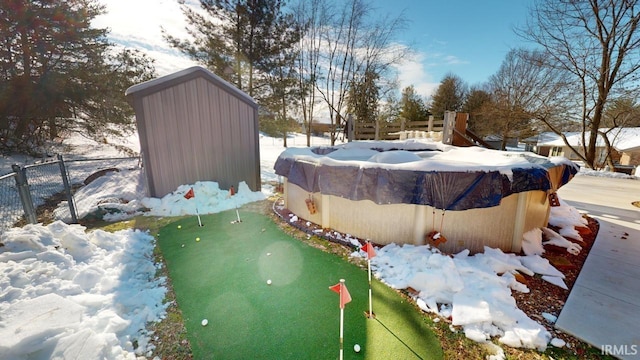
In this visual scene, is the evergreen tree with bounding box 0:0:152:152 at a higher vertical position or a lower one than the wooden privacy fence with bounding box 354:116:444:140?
higher

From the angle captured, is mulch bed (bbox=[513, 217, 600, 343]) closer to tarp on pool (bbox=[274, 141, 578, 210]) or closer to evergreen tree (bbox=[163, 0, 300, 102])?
tarp on pool (bbox=[274, 141, 578, 210])

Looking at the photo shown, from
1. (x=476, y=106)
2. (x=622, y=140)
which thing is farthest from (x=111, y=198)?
(x=622, y=140)

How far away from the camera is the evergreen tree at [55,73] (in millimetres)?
8703

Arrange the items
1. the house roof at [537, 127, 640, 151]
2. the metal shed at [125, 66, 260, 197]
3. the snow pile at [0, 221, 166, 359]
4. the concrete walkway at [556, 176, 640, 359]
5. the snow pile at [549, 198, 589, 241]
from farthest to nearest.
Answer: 1. the house roof at [537, 127, 640, 151]
2. the metal shed at [125, 66, 260, 197]
3. the snow pile at [549, 198, 589, 241]
4. the concrete walkway at [556, 176, 640, 359]
5. the snow pile at [0, 221, 166, 359]

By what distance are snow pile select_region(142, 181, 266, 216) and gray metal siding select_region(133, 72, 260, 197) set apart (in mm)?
256

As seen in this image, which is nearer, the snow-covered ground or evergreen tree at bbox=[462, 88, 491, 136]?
the snow-covered ground

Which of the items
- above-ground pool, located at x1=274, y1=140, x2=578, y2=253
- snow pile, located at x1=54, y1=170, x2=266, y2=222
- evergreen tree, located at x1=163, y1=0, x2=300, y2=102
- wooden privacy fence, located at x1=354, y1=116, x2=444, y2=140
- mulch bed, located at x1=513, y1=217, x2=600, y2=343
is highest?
evergreen tree, located at x1=163, y1=0, x2=300, y2=102

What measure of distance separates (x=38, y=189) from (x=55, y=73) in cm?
521

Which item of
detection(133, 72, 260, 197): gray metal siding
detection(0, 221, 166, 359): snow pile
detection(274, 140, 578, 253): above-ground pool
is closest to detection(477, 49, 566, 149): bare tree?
detection(274, 140, 578, 253): above-ground pool

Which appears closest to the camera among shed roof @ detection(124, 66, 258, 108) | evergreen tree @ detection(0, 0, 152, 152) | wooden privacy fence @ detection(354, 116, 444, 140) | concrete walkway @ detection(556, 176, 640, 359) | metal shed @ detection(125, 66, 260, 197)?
concrete walkway @ detection(556, 176, 640, 359)

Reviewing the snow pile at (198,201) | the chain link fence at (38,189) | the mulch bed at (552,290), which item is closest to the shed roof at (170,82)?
the chain link fence at (38,189)

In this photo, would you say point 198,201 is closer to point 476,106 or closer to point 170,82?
point 170,82

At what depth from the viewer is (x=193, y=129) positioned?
21.0ft

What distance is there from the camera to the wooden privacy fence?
10.3 m
